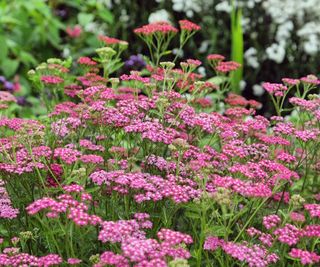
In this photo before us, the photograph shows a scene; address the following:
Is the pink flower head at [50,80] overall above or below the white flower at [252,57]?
above

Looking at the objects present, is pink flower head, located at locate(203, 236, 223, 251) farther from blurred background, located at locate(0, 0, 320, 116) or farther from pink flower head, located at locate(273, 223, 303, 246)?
blurred background, located at locate(0, 0, 320, 116)

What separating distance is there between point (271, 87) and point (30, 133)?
4.23 ft

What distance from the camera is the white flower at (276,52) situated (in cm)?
684

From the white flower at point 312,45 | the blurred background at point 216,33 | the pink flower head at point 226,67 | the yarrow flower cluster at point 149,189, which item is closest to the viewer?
the yarrow flower cluster at point 149,189

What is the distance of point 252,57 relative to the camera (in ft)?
23.4

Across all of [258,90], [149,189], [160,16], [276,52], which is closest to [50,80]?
[149,189]

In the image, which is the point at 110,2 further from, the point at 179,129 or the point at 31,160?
the point at 31,160

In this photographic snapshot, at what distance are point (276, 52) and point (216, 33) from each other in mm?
684

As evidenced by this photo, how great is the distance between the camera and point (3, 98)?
361 centimetres

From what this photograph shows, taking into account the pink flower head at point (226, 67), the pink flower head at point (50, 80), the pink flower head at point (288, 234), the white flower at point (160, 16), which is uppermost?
the white flower at point (160, 16)

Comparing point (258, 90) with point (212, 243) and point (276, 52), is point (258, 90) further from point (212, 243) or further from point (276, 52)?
point (212, 243)

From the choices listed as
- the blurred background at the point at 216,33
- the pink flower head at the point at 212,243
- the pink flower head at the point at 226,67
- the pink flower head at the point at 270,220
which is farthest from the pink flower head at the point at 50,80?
the blurred background at the point at 216,33

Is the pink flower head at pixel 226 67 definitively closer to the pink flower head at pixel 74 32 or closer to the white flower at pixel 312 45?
the white flower at pixel 312 45

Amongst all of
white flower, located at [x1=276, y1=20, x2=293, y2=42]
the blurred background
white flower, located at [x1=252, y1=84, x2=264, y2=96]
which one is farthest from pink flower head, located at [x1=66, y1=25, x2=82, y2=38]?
white flower, located at [x1=276, y1=20, x2=293, y2=42]
